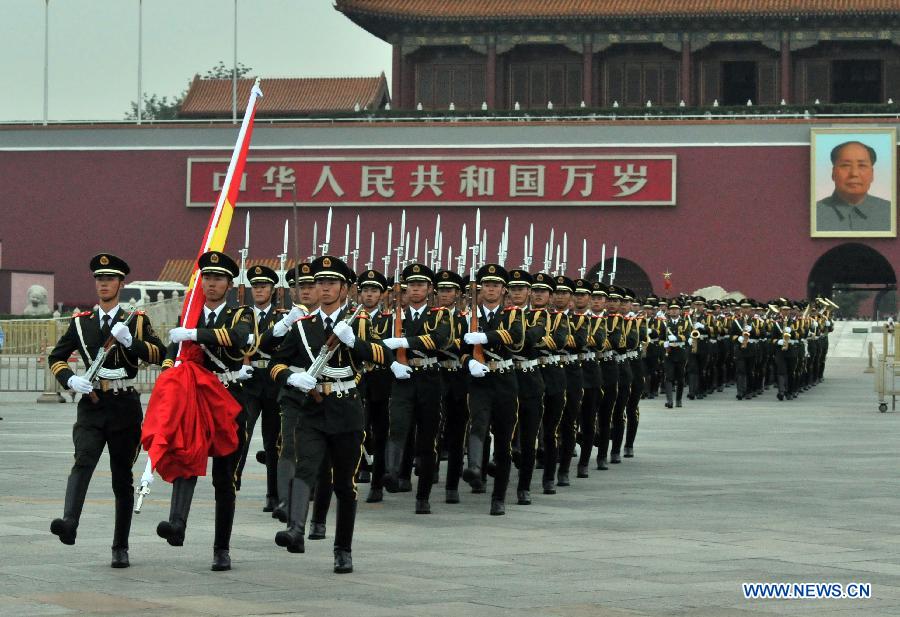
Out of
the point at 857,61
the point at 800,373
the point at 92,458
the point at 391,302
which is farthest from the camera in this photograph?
the point at 857,61

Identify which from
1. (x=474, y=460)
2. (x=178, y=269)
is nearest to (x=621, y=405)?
(x=474, y=460)

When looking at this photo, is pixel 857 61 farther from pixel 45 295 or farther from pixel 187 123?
pixel 45 295

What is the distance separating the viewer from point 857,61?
42312 mm

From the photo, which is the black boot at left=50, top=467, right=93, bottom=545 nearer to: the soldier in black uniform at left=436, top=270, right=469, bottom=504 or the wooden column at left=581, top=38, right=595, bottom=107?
the soldier in black uniform at left=436, top=270, right=469, bottom=504

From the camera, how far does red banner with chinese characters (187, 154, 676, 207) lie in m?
39.2

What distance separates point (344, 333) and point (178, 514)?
3.80 ft

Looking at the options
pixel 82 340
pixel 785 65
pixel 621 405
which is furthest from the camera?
pixel 785 65

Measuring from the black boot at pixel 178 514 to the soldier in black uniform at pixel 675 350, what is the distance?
13.8 m

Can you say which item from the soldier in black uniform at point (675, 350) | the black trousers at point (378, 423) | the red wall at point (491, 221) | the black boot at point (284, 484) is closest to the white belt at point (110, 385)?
the black boot at point (284, 484)

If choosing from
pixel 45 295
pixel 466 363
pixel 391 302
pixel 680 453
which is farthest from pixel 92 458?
pixel 45 295

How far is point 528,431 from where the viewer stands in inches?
426

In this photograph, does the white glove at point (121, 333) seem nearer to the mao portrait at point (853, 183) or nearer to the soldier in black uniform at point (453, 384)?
the soldier in black uniform at point (453, 384)

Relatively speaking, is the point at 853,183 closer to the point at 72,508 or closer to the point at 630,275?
the point at 630,275

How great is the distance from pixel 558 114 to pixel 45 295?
498 inches
